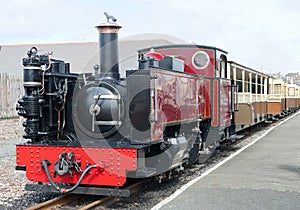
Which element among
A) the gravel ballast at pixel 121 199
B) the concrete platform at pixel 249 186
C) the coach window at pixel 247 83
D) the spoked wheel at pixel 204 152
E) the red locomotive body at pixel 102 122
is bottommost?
the gravel ballast at pixel 121 199

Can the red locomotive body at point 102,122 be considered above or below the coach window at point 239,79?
below

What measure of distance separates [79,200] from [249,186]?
9.89 ft

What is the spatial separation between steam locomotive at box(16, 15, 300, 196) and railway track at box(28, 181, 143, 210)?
0.73 ft

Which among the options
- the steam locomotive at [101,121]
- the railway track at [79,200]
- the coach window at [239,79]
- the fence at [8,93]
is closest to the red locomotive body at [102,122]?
the steam locomotive at [101,121]

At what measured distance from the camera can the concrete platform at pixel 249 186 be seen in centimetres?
609

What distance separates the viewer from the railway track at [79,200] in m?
6.04

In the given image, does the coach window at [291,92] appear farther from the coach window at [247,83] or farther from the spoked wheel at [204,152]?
the spoked wheel at [204,152]

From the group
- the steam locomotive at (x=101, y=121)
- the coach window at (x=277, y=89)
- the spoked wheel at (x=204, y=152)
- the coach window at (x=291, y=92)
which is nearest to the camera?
the steam locomotive at (x=101, y=121)

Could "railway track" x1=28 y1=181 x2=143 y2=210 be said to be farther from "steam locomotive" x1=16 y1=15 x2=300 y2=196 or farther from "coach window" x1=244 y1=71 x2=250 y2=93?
"coach window" x1=244 y1=71 x2=250 y2=93

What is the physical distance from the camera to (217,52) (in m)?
9.90

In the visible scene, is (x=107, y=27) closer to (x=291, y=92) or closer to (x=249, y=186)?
(x=249, y=186)

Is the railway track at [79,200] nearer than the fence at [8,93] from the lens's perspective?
Yes

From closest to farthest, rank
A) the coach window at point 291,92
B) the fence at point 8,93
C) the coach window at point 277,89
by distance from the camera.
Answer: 1. the fence at point 8,93
2. the coach window at point 277,89
3. the coach window at point 291,92

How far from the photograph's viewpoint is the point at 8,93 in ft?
70.7
